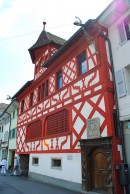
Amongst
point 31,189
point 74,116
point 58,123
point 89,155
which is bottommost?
point 31,189

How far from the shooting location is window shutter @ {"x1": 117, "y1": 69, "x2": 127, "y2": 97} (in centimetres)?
827

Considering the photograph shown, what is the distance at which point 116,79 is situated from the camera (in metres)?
8.73

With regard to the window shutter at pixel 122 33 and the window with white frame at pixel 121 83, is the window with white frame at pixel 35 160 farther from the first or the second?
the window shutter at pixel 122 33

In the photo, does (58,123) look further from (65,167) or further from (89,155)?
(89,155)

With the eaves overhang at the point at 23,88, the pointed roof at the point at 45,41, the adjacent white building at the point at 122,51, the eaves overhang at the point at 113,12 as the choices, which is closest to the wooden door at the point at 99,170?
the adjacent white building at the point at 122,51

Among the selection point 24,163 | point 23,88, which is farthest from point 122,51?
point 24,163

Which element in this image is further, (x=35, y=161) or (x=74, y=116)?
(x=35, y=161)

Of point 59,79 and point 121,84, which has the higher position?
point 59,79

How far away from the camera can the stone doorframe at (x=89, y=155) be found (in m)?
7.63

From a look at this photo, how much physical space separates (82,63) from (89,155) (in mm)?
4841

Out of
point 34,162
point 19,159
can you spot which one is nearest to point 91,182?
point 34,162

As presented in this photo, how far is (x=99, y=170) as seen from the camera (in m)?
8.56

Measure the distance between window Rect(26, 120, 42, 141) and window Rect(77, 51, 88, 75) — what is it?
5.42 metres

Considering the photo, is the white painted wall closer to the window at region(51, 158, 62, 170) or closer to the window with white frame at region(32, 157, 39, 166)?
the window at region(51, 158, 62, 170)
